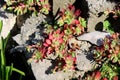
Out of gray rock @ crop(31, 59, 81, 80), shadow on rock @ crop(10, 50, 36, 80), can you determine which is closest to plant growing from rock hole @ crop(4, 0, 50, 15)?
shadow on rock @ crop(10, 50, 36, 80)

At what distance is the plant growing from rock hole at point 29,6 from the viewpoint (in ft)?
13.1

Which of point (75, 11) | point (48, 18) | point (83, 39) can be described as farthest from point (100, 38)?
point (48, 18)

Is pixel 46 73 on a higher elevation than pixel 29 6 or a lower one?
lower

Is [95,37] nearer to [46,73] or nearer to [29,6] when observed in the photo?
[46,73]

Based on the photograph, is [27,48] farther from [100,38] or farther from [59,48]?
[100,38]

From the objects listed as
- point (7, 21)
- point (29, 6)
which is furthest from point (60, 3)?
point (7, 21)

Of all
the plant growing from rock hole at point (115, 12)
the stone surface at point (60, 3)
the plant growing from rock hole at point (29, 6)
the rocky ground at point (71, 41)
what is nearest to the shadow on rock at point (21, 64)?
the rocky ground at point (71, 41)

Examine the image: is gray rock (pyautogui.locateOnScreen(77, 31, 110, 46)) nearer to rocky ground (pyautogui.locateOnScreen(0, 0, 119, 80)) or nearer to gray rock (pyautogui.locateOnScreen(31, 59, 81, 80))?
rocky ground (pyautogui.locateOnScreen(0, 0, 119, 80))

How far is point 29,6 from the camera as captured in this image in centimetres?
402

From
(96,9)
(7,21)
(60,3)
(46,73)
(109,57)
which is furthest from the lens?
(7,21)

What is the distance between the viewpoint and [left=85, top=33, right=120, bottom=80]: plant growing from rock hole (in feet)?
11.2

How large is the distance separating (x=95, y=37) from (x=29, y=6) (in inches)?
36.4

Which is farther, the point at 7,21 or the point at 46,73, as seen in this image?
the point at 7,21

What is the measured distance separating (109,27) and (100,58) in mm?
493
